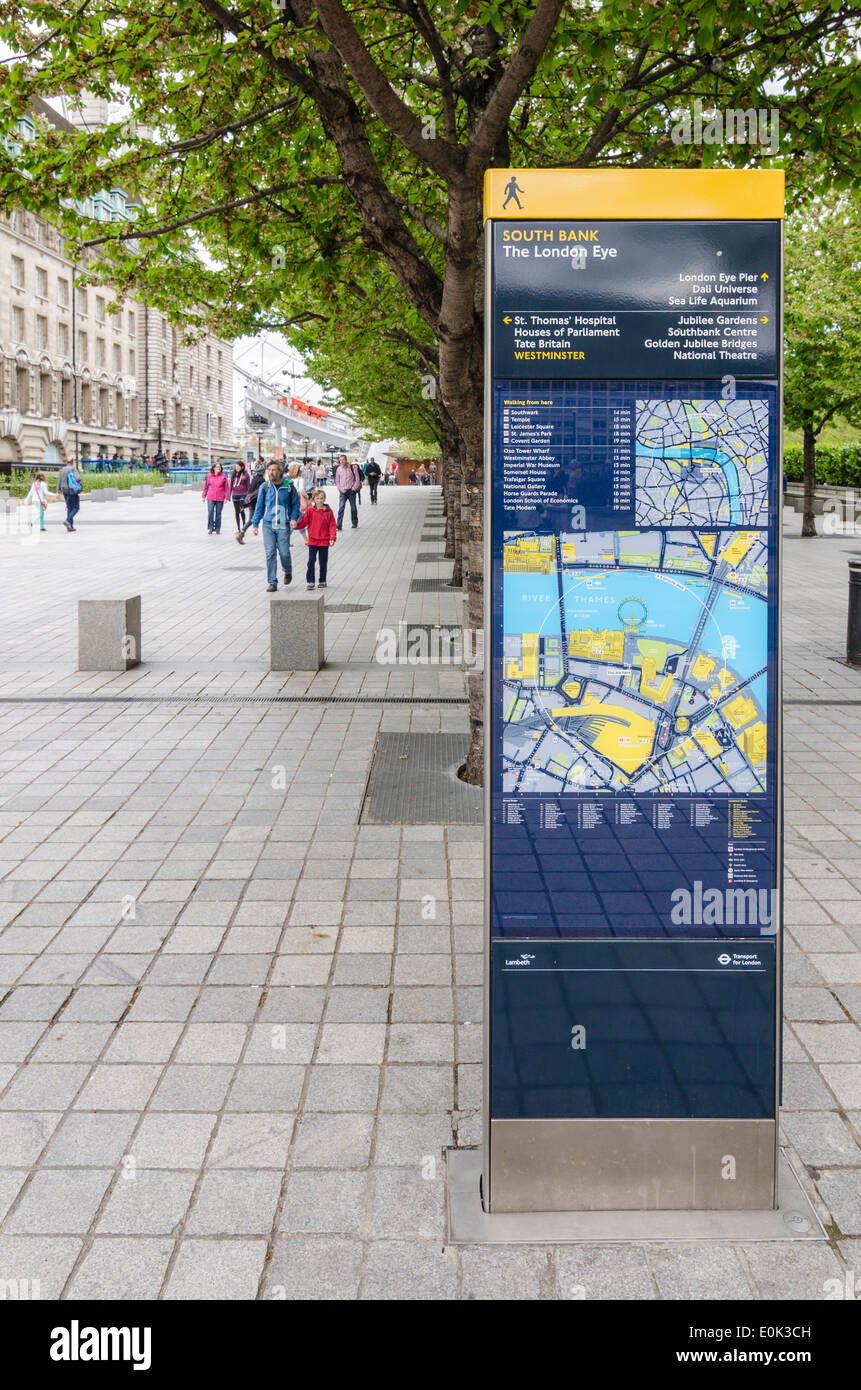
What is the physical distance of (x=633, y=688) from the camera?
3254mm

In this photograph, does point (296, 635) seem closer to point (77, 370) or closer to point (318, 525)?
point (318, 525)

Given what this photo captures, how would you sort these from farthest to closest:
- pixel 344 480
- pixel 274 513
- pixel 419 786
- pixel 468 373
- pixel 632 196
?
pixel 344 480 → pixel 274 513 → pixel 419 786 → pixel 468 373 → pixel 632 196

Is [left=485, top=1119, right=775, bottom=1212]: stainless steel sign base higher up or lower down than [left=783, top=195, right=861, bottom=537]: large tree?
lower down

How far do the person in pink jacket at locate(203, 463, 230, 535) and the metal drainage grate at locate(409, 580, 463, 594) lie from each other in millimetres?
11293

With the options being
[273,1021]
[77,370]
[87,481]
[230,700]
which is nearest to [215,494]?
[230,700]

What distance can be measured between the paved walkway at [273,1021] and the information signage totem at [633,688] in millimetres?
406

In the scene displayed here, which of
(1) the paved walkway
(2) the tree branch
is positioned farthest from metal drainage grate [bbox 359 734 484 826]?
(2) the tree branch

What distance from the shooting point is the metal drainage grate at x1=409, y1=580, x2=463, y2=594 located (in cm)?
1925

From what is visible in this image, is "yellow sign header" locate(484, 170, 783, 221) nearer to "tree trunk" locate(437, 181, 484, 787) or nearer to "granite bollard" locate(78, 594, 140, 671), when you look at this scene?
"tree trunk" locate(437, 181, 484, 787)

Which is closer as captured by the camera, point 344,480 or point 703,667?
point 703,667

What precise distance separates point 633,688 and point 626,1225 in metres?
1.51

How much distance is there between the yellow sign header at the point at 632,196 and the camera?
311cm

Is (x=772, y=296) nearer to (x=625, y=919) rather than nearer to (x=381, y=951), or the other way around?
(x=625, y=919)

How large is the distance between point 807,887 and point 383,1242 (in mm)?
3531
